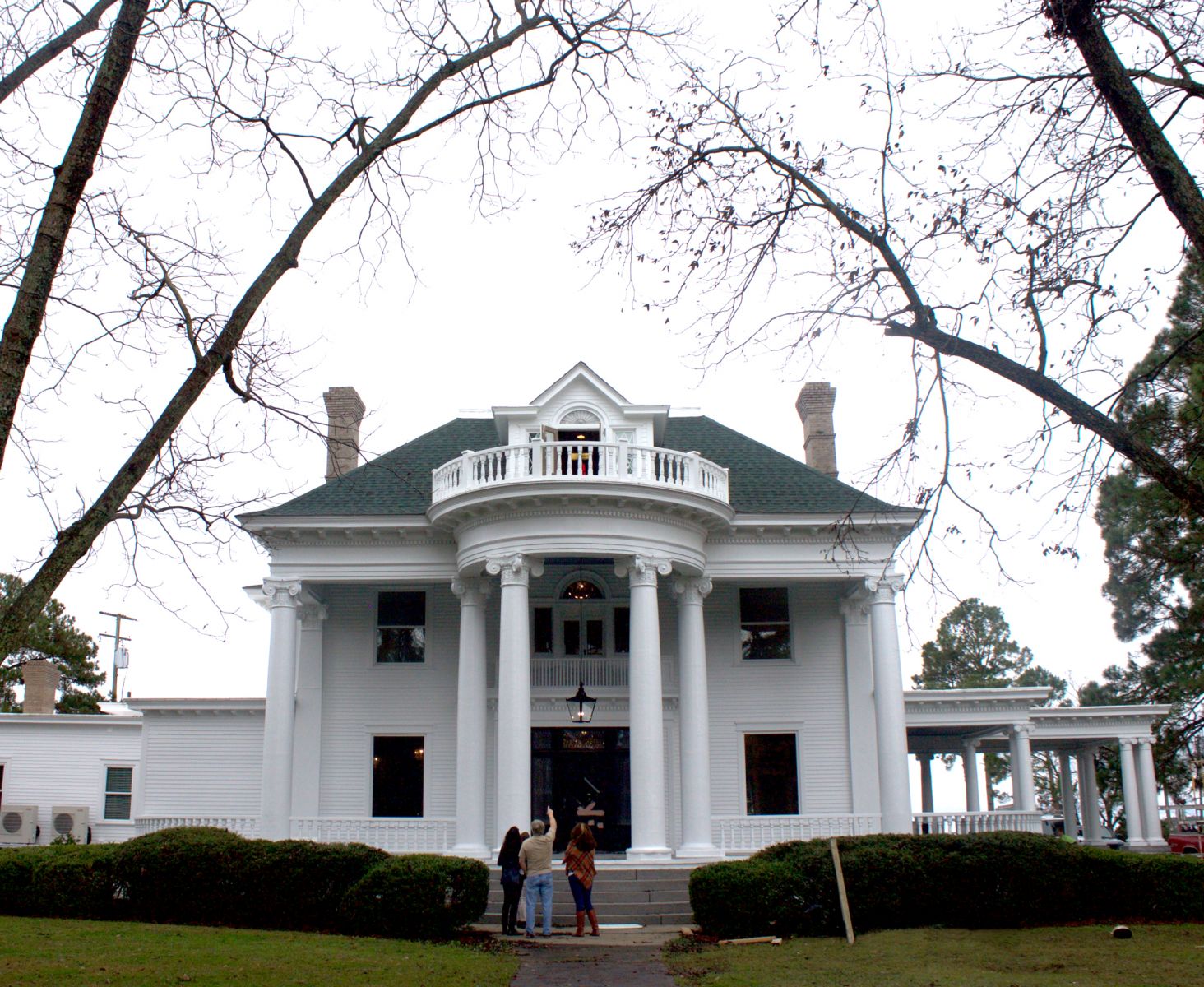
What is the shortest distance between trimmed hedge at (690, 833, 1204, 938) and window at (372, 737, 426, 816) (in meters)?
10.3

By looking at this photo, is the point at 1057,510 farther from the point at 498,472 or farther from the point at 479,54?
the point at 498,472

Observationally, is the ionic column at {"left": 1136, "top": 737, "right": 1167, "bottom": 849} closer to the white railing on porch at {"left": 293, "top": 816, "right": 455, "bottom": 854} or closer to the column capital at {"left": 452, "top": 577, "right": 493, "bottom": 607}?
the column capital at {"left": 452, "top": 577, "right": 493, "bottom": 607}

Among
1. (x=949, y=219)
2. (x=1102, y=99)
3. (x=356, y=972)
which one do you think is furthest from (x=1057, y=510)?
(x=356, y=972)

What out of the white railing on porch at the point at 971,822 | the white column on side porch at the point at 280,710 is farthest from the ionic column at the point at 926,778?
the white column on side porch at the point at 280,710

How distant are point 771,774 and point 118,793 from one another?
21665 mm

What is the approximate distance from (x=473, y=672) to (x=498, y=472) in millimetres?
4313

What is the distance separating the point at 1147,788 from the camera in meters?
36.0

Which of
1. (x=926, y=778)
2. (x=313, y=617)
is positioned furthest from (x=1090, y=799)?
(x=313, y=617)

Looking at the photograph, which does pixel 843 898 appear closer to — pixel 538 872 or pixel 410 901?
pixel 538 872

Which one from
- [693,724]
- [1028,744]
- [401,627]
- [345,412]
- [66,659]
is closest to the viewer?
[693,724]

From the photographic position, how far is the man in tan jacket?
637 inches

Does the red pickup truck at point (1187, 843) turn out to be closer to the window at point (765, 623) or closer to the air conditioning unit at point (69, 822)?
the window at point (765, 623)

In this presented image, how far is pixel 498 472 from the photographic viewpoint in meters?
22.7

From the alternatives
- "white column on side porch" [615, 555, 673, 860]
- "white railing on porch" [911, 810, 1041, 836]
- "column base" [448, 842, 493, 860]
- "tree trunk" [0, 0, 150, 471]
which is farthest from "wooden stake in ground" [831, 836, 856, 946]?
"tree trunk" [0, 0, 150, 471]
